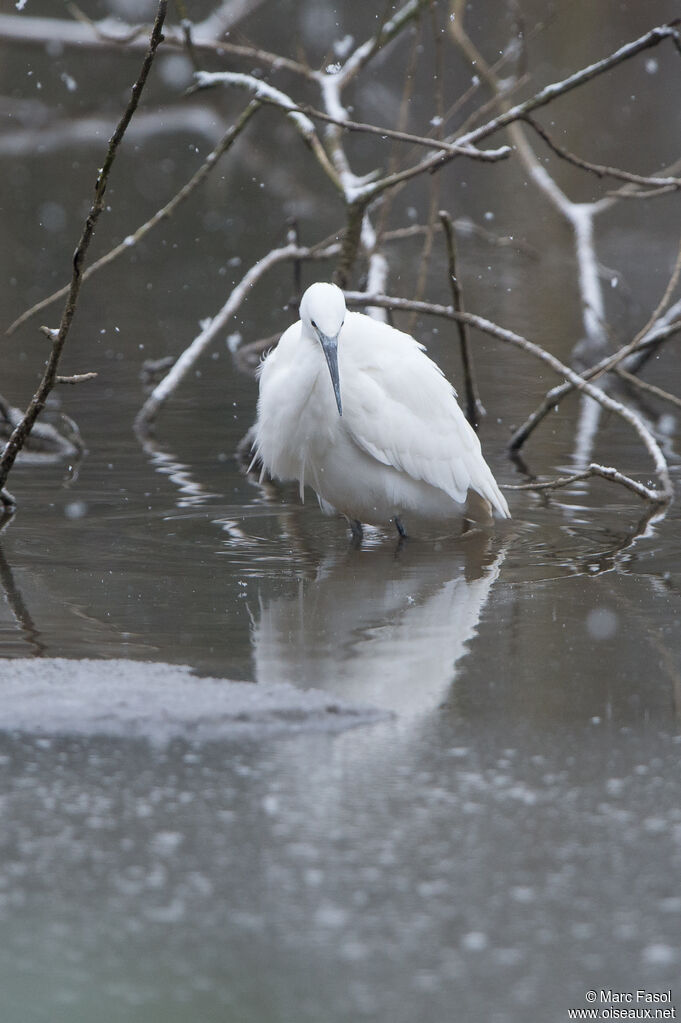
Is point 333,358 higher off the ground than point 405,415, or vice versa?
point 333,358

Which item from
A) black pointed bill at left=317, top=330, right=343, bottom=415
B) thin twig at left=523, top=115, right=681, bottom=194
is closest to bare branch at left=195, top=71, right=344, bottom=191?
thin twig at left=523, top=115, right=681, bottom=194

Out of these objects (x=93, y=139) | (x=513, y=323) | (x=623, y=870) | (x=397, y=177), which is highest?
(x=93, y=139)

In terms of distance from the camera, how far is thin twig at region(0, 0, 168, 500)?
14.0 ft

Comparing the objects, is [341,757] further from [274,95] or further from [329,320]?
[274,95]

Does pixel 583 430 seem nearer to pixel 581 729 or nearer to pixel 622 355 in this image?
pixel 622 355

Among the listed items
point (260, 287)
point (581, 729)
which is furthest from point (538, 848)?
point (260, 287)

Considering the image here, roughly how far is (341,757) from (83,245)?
205 cm

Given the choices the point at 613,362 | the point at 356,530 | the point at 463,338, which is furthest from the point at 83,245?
the point at 463,338

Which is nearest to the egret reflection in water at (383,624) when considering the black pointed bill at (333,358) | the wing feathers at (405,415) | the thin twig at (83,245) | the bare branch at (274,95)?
the wing feathers at (405,415)

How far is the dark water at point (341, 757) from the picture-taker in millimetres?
2371

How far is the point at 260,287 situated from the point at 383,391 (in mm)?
6010

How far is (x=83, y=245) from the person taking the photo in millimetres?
4430

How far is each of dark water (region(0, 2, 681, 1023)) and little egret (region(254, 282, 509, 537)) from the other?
0.20 metres

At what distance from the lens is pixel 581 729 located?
3330 mm
